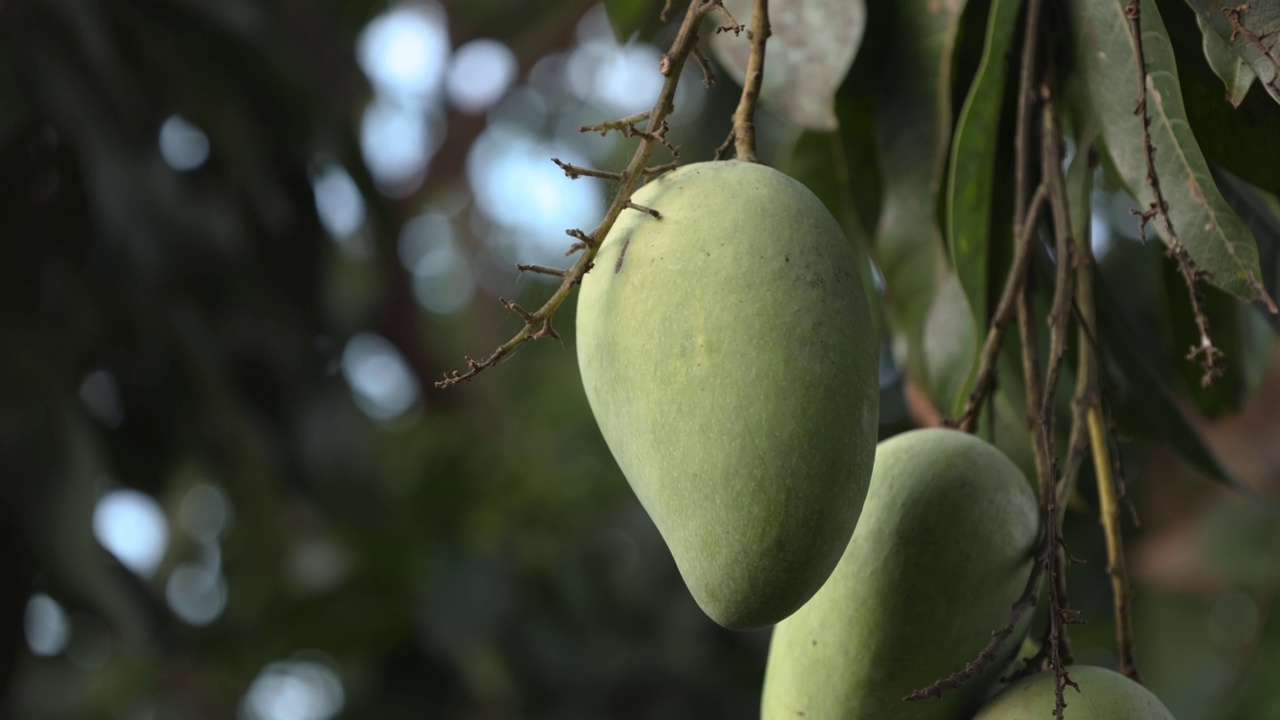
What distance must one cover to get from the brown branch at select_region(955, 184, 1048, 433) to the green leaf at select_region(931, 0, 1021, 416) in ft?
0.25

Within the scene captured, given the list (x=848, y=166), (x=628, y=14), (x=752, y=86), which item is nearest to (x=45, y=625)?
(x=628, y=14)

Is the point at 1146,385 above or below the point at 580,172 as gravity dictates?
below

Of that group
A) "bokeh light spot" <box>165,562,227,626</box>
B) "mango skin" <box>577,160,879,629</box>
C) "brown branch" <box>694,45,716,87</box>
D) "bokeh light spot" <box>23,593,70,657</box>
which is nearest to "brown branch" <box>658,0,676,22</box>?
"brown branch" <box>694,45,716,87</box>

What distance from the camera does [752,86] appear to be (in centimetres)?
54

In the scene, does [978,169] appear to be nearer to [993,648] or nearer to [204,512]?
[993,648]

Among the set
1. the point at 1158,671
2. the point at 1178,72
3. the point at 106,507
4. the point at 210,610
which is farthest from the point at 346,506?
the point at 210,610

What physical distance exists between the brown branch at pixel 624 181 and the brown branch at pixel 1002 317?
0.23 meters

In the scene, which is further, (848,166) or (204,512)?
(204,512)

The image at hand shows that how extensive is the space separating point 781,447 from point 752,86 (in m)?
0.18

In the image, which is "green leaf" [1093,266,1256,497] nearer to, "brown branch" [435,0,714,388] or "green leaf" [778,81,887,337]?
"green leaf" [778,81,887,337]

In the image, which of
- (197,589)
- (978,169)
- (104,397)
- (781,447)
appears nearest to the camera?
(781,447)

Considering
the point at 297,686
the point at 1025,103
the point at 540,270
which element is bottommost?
the point at 297,686

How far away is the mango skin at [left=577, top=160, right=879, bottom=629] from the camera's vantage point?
0.45 meters

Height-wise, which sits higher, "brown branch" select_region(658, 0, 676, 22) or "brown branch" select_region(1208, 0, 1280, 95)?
"brown branch" select_region(658, 0, 676, 22)
